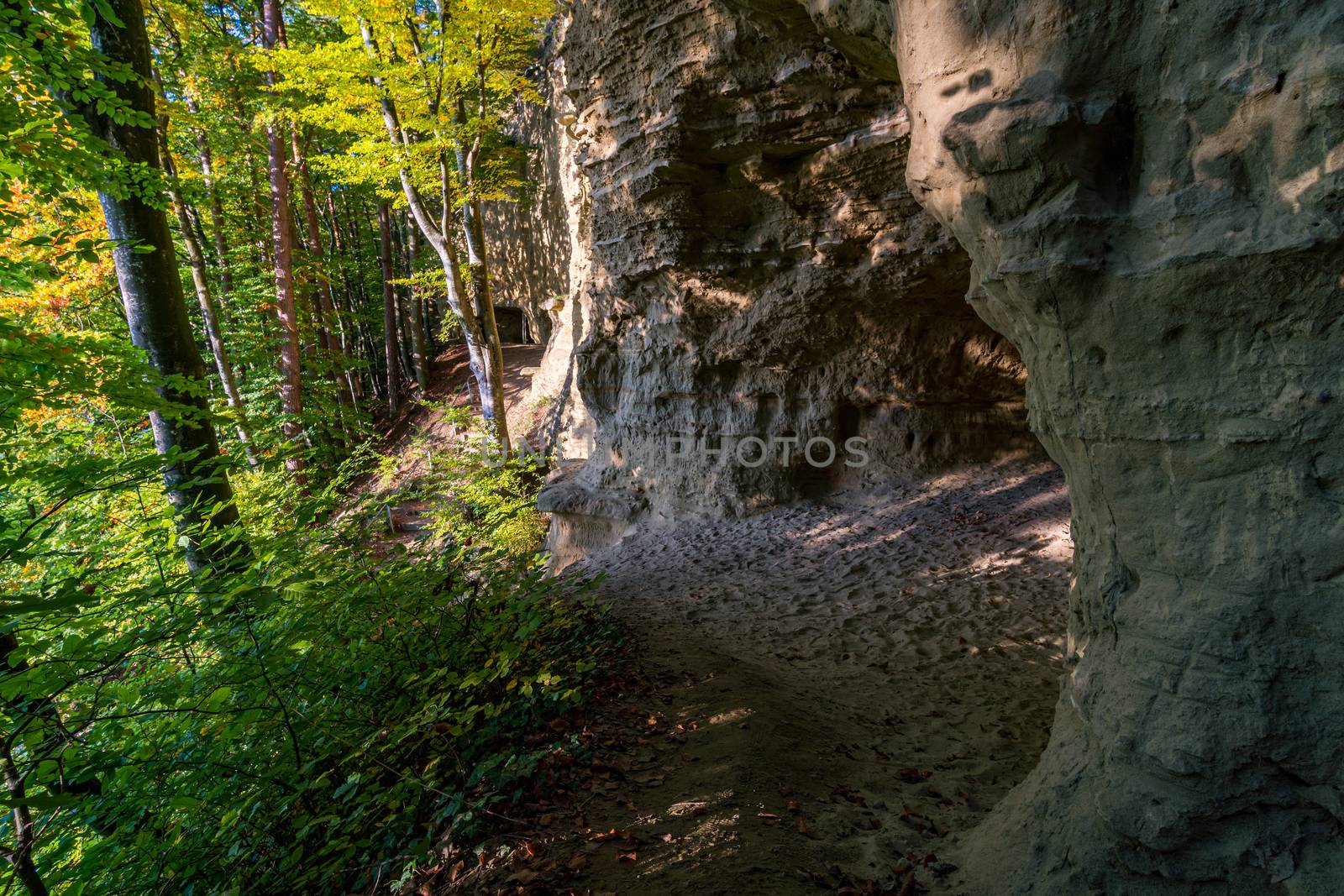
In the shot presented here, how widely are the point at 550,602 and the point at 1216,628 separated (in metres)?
4.22

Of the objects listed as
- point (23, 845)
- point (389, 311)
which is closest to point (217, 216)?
point (389, 311)

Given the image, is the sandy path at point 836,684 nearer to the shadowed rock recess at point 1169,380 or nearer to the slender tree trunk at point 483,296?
the shadowed rock recess at point 1169,380

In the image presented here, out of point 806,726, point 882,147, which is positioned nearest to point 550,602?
point 806,726


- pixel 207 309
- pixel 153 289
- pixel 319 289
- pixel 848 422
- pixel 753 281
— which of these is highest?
pixel 319 289

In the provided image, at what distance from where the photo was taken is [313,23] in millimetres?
15617

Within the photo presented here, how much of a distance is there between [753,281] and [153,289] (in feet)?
23.5

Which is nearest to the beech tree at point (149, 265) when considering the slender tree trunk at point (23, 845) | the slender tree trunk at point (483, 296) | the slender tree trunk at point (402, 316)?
the slender tree trunk at point (23, 845)

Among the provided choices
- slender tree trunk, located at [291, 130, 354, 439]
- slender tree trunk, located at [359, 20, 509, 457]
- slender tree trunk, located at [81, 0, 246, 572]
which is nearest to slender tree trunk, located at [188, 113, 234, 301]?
slender tree trunk, located at [291, 130, 354, 439]

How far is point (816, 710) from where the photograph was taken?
4.62 m

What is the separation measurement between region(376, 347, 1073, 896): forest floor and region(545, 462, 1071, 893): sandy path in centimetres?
2

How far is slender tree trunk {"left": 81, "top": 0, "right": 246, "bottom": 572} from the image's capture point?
4.66 meters

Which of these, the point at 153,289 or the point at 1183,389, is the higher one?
the point at 153,289

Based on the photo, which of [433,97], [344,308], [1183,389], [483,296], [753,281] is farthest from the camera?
[344,308]

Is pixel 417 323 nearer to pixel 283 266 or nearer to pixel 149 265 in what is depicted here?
pixel 283 266
